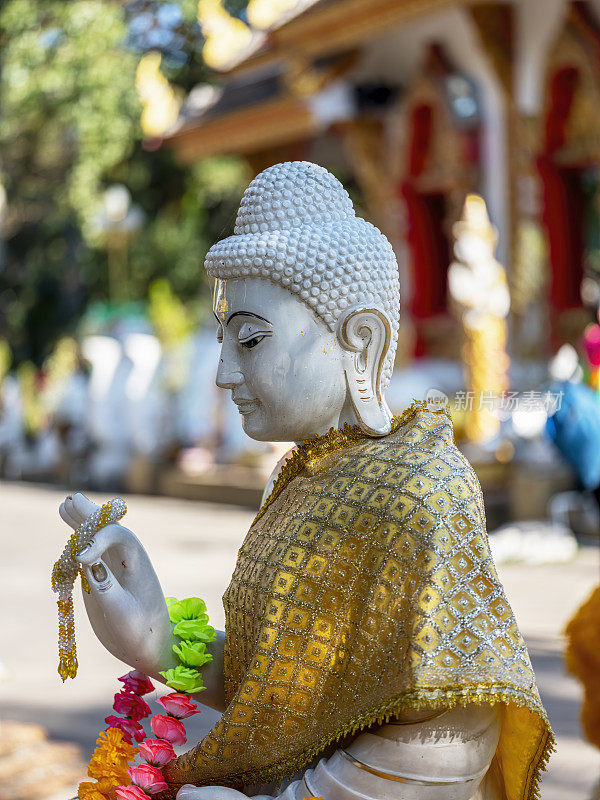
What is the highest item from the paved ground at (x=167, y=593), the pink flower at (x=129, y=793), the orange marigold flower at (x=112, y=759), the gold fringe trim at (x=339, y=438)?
the gold fringe trim at (x=339, y=438)

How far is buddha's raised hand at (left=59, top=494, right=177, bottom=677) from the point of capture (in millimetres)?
1662

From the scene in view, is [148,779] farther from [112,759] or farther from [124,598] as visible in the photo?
[124,598]

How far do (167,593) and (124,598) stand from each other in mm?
4961

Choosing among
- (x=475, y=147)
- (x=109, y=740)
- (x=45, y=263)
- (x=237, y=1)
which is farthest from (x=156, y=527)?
(x=45, y=263)

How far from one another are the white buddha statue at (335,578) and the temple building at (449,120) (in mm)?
6740

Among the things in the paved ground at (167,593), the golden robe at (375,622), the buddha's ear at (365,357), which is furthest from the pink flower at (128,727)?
the paved ground at (167,593)

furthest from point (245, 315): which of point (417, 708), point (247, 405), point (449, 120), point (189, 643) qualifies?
point (449, 120)

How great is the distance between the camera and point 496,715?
5.08ft

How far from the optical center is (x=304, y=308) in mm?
1677

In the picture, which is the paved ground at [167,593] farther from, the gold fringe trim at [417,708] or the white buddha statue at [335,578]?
the white buddha statue at [335,578]

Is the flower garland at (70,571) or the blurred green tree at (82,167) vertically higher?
the blurred green tree at (82,167)

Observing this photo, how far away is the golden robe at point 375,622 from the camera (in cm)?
145

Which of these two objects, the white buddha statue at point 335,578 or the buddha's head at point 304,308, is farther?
the buddha's head at point 304,308

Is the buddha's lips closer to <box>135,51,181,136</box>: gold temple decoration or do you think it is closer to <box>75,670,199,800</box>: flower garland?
<box>75,670,199,800</box>: flower garland
